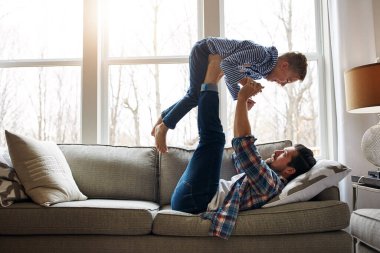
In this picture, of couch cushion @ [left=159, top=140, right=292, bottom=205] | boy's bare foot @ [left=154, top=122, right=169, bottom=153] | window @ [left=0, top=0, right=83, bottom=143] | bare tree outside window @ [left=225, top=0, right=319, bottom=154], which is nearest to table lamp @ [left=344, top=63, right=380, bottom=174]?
couch cushion @ [left=159, top=140, right=292, bottom=205]

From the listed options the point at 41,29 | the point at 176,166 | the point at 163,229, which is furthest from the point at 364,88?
the point at 41,29

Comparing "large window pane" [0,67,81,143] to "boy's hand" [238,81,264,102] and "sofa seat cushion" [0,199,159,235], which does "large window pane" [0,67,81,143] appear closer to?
"sofa seat cushion" [0,199,159,235]

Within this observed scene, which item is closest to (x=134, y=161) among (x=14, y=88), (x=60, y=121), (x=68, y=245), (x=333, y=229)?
(x=68, y=245)

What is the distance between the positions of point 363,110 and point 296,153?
75 centimetres

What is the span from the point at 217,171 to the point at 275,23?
190cm

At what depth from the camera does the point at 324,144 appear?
9.93ft

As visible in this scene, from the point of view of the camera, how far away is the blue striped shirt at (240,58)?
1.82m

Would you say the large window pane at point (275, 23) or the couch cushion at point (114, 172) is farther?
the large window pane at point (275, 23)

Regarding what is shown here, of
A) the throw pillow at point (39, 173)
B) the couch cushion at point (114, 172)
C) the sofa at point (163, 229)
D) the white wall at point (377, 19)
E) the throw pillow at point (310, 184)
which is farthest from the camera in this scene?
the white wall at point (377, 19)

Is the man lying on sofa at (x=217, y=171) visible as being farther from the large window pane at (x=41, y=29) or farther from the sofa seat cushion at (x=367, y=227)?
the large window pane at (x=41, y=29)

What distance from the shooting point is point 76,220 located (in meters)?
1.80

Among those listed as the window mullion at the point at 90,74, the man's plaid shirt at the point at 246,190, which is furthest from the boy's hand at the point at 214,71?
the window mullion at the point at 90,74

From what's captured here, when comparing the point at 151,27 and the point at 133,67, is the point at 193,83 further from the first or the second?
Result: the point at 151,27

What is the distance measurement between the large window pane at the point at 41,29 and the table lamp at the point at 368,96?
2394mm
